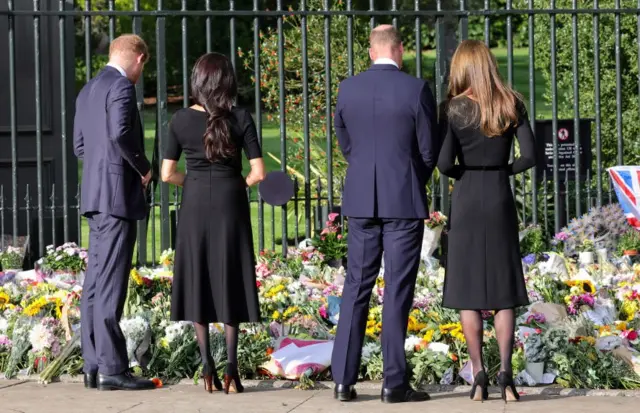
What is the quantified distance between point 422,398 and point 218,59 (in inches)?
76.4

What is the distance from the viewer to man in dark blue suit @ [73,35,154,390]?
248 inches

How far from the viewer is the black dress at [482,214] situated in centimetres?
591

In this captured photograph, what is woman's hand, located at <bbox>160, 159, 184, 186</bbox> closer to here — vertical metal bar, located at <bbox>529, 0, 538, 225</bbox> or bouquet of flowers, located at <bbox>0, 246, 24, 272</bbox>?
bouquet of flowers, located at <bbox>0, 246, 24, 272</bbox>

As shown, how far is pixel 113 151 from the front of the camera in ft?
20.7

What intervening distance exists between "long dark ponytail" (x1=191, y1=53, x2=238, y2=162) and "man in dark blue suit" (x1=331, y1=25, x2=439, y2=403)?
58cm

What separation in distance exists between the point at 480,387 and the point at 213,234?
59.6 inches

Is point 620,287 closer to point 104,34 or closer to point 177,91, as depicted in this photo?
point 177,91

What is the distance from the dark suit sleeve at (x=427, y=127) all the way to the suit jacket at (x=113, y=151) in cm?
147

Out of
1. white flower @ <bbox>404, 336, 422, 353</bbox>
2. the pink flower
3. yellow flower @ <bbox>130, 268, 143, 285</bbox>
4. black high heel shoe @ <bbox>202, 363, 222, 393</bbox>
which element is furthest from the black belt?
yellow flower @ <bbox>130, 268, 143, 285</bbox>

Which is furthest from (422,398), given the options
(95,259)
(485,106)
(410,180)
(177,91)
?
(177,91)

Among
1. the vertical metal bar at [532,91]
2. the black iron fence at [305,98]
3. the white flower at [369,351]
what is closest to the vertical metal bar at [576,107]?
the black iron fence at [305,98]

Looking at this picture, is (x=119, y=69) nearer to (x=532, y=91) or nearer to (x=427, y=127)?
(x=427, y=127)

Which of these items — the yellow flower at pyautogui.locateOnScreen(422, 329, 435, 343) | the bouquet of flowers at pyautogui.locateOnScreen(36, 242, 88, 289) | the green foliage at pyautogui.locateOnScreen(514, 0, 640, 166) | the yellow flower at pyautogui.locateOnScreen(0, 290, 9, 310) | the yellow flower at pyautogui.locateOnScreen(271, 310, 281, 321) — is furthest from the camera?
the green foliage at pyautogui.locateOnScreen(514, 0, 640, 166)

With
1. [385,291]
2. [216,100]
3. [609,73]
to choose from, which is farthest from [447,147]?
[609,73]
